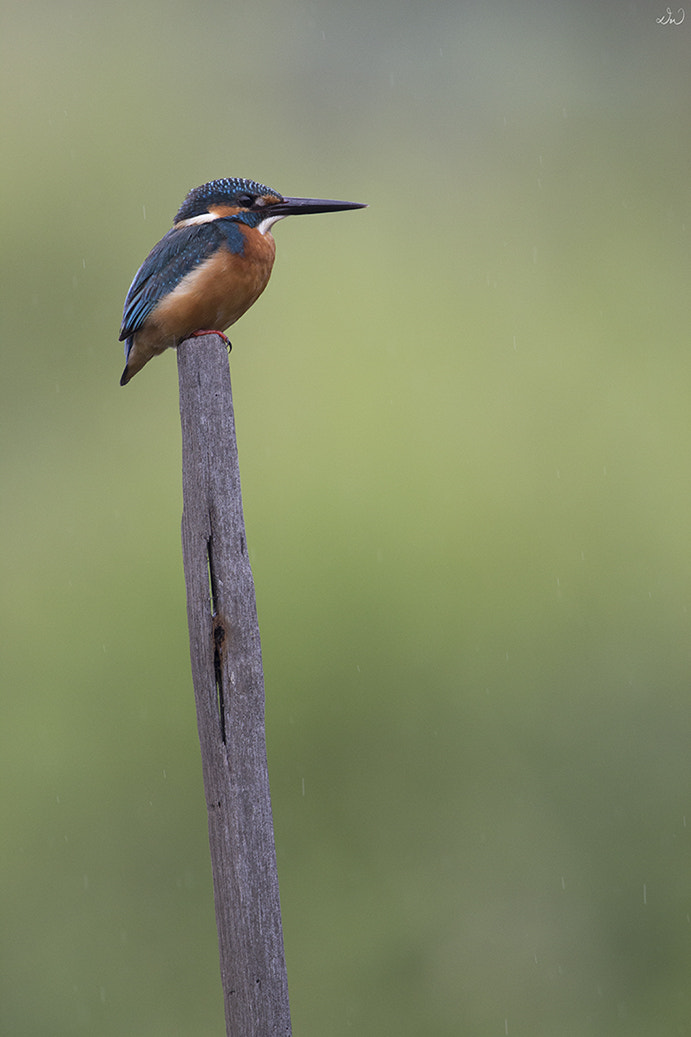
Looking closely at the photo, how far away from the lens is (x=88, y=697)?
5410 mm

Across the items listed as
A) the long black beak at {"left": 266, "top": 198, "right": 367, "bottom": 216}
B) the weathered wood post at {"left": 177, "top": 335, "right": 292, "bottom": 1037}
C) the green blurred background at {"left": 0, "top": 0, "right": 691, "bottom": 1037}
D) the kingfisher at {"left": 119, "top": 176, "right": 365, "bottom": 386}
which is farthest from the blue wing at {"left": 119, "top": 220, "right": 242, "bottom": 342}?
the green blurred background at {"left": 0, "top": 0, "right": 691, "bottom": 1037}

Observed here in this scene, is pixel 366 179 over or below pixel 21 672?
over

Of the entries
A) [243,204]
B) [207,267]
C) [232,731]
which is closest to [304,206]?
[243,204]

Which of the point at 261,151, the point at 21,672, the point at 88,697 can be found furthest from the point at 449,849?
the point at 261,151

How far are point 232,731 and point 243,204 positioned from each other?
3.44 feet

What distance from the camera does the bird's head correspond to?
6.80 ft

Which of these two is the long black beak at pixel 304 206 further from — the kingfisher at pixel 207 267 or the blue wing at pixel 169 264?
the blue wing at pixel 169 264

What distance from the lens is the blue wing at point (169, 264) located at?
1.96 metres

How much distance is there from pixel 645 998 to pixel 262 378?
351 centimetres

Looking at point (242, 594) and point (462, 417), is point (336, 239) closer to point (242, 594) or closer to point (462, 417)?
point (462, 417)

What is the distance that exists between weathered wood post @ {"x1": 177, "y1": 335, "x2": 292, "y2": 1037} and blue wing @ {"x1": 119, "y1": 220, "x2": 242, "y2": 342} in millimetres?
495

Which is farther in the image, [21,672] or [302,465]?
[302,465]

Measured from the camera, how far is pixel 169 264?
Answer: 78.1 inches

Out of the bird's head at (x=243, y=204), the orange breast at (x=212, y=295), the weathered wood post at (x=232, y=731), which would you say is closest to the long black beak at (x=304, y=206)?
the bird's head at (x=243, y=204)
